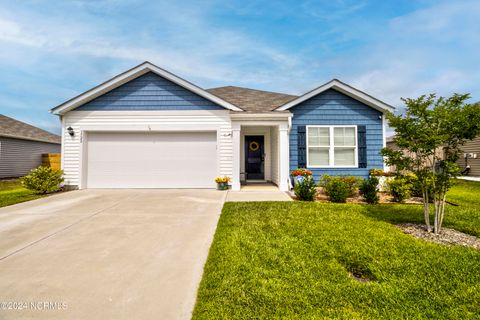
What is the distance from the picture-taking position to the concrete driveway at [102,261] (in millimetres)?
2107

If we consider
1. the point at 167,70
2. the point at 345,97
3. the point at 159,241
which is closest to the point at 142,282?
the point at 159,241

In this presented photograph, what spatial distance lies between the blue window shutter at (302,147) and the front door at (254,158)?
2206 mm

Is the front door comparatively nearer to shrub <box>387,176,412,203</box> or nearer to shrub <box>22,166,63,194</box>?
shrub <box>387,176,412,203</box>

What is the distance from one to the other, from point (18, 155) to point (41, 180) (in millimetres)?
11422

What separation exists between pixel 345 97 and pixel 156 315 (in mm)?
9810

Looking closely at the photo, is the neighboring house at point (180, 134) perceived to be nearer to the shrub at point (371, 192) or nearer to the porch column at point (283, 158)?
the porch column at point (283, 158)

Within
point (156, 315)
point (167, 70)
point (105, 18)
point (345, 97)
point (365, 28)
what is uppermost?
point (365, 28)

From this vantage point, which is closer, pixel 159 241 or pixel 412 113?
pixel 159 241

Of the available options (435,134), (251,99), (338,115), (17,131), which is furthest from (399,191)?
(17,131)

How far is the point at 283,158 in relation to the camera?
863 centimetres

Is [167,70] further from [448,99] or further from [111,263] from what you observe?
[448,99]

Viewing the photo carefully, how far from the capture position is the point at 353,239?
143 inches

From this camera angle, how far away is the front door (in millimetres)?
10977

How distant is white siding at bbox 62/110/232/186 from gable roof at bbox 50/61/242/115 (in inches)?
13.0
